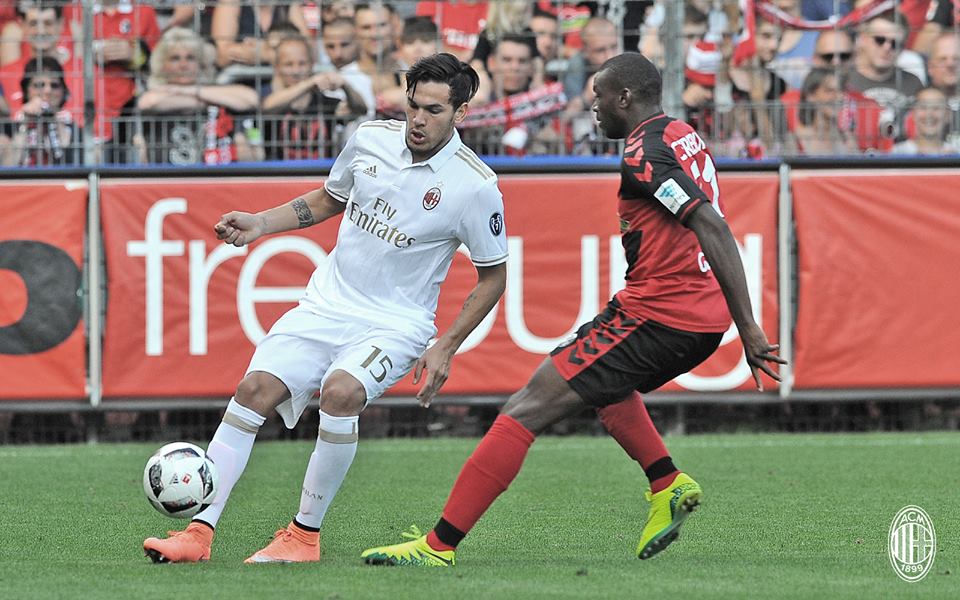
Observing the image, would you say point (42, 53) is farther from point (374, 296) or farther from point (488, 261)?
point (488, 261)

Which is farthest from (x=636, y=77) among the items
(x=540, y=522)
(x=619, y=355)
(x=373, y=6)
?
(x=373, y=6)

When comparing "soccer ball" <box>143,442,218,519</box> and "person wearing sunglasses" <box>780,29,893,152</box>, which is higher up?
"person wearing sunglasses" <box>780,29,893,152</box>

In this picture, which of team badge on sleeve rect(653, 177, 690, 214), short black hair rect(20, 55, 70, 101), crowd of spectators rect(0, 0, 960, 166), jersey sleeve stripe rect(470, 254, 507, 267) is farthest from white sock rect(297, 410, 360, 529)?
short black hair rect(20, 55, 70, 101)

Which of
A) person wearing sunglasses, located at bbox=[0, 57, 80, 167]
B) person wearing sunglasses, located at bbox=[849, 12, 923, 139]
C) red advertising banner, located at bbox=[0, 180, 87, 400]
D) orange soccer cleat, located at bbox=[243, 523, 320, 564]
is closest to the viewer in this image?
orange soccer cleat, located at bbox=[243, 523, 320, 564]

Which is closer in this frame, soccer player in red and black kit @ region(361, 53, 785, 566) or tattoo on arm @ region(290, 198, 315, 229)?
soccer player in red and black kit @ region(361, 53, 785, 566)

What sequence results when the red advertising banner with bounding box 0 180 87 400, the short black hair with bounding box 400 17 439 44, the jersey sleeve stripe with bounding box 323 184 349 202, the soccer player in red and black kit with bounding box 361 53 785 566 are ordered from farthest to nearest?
the short black hair with bounding box 400 17 439 44 → the red advertising banner with bounding box 0 180 87 400 → the jersey sleeve stripe with bounding box 323 184 349 202 → the soccer player in red and black kit with bounding box 361 53 785 566

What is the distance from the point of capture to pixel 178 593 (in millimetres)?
5309

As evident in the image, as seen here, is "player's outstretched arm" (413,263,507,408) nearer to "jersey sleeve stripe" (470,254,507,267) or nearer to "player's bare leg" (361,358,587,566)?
"jersey sleeve stripe" (470,254,507,267)

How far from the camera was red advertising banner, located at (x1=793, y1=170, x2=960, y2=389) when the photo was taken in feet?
38.4

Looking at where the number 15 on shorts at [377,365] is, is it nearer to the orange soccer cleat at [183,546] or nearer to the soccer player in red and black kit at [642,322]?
the soccer player in red and black kit at [642,322]

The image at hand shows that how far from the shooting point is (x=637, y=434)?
6547 mm

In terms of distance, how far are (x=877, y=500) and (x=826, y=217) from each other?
3.85 m

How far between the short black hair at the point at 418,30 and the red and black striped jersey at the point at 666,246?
601cm

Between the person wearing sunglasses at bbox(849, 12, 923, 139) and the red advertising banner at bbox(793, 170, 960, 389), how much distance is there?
0.72m
